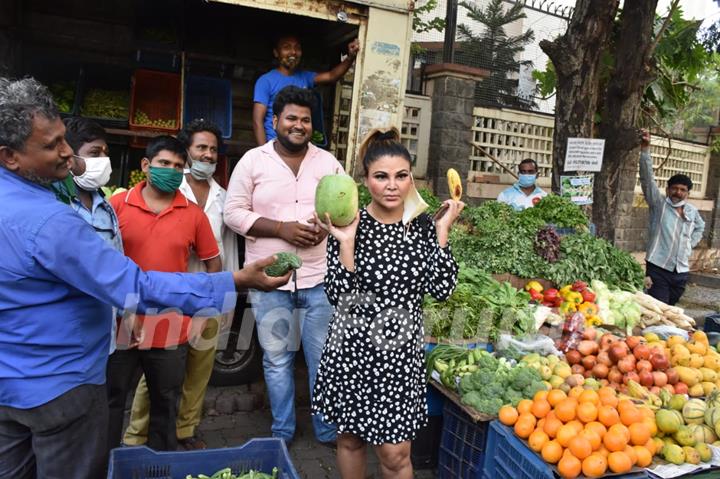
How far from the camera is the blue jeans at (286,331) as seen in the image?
351cm

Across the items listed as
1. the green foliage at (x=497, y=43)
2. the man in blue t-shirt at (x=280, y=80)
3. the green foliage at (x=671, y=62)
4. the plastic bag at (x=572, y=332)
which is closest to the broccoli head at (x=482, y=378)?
the plastic bag at (x=572, y=332)

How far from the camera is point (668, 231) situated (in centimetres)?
636

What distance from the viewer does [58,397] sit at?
1.96 m

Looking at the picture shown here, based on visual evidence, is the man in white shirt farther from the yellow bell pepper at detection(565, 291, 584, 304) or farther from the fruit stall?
the yellow bell pepper at detection(565, 291, 584, 304)

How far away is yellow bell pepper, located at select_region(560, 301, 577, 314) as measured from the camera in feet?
15.6

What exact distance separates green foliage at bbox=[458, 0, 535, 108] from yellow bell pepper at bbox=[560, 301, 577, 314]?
802cm

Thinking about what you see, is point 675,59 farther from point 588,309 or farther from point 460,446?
point 460,446

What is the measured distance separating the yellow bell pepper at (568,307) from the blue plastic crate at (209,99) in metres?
3.92

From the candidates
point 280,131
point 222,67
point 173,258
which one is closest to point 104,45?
point 222,67

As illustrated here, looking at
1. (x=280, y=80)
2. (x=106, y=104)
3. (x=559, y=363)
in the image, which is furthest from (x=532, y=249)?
(x=106, y=104)

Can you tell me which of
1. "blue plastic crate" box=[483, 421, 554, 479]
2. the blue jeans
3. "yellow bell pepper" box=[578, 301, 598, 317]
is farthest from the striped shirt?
the blue jeans

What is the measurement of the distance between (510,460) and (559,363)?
1.01 metres

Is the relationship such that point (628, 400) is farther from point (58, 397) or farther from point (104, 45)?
point (104, 45)

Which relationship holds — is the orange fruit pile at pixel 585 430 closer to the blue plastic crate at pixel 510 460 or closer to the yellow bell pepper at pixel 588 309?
the blue plastic crate at pixel 510 460
